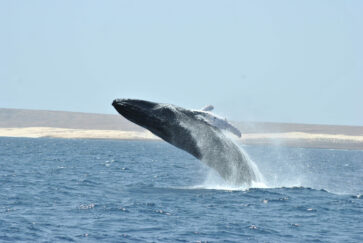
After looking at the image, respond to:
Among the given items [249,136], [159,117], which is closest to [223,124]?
[159,117]

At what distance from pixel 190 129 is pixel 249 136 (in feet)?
493

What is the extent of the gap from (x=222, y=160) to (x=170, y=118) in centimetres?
248

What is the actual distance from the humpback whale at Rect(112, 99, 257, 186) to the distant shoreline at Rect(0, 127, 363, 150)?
139551mm

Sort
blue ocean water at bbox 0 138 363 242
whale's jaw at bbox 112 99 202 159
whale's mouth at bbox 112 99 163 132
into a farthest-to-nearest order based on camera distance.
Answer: whale's jaw at bbox 112 99 202 159 < whale's mouth at bbox 112 99 163 132 < blue ocean water at bbox 0 138 363 242

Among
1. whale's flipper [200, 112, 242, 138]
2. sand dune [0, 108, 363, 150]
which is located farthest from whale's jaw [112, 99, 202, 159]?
sand dune [0, 108, 363, 150]

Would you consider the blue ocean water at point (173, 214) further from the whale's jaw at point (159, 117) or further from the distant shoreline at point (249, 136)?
the distant shoreline at point (249, 136)

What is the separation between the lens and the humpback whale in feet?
60.5

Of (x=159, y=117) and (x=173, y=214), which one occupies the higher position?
(x=159, y=117)

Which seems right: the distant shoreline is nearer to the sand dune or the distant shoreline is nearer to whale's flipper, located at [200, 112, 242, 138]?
the sand dune

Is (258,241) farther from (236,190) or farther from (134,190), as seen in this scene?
(134,190)

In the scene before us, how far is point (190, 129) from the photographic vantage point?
1919 cm

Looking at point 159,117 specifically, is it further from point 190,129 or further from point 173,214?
point 173,214

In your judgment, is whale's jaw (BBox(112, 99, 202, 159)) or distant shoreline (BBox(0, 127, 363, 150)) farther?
distant shoreline (BBox(0, 127, 363, 150))

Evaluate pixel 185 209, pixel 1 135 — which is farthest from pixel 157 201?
pixel 1 135
